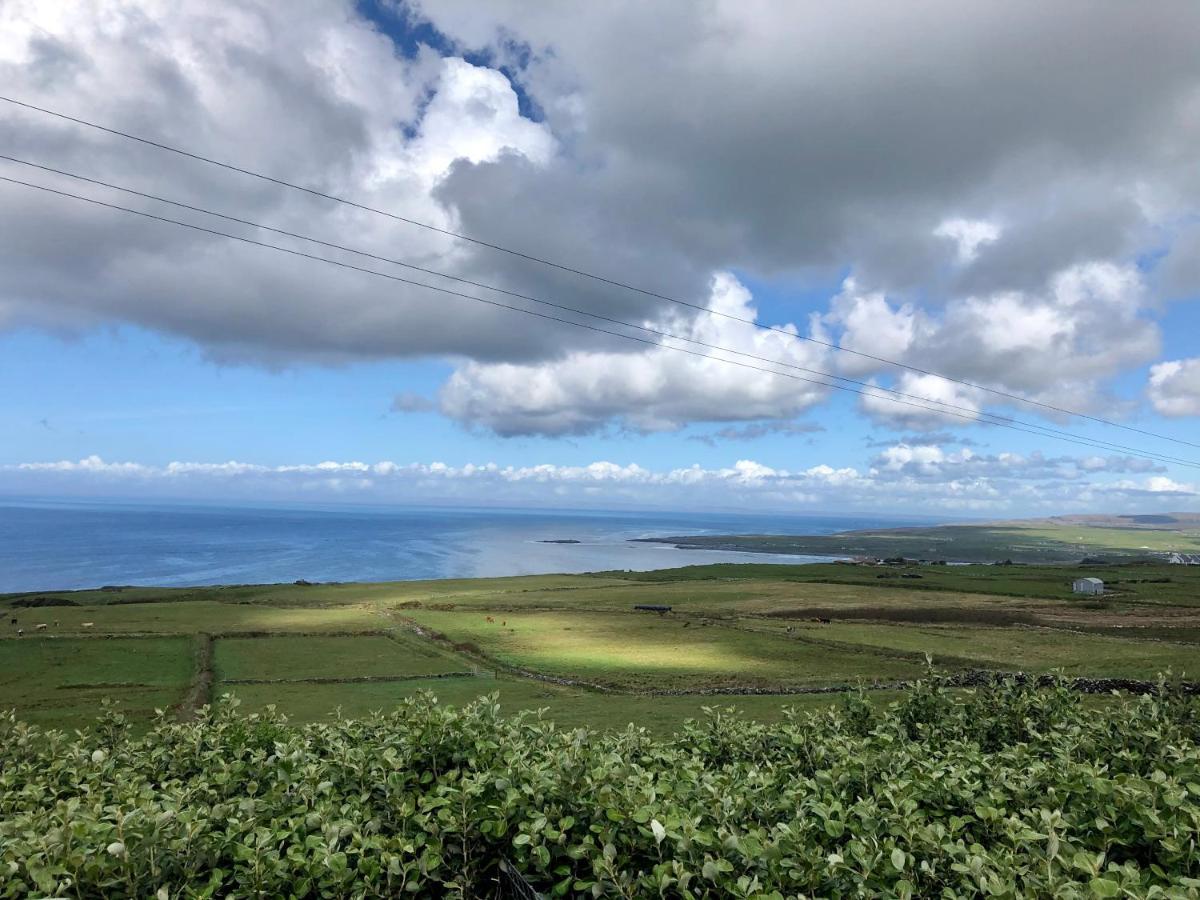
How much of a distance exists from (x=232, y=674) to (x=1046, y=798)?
4005 cm

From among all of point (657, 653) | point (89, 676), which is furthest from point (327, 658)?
point (657, 653)

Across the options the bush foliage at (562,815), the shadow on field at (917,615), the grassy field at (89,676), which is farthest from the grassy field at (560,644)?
the bush foliage at (562,815)

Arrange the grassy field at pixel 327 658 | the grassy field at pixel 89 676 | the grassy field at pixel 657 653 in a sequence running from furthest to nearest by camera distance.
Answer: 1. the grassy field at pixel 327 658
2. the grassy field at pixel 657 653
3. the grassy field at pixel 89 676

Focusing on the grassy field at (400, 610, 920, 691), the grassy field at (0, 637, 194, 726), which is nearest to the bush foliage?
the grassy field at (0, 637, 194, 726)

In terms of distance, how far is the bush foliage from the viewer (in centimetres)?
393

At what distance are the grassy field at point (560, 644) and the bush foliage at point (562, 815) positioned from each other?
18.0 feet

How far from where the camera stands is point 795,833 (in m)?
4.22

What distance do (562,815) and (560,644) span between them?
4122 centimetres

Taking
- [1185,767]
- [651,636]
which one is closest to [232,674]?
[651,636]

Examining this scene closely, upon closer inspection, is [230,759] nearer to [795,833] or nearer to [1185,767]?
[795,833]

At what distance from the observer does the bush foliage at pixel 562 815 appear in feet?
12.9

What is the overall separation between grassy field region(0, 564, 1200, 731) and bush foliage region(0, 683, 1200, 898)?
5.49 m

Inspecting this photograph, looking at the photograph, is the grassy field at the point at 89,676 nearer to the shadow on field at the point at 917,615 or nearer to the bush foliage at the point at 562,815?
the bush foliage at the point at 562,815

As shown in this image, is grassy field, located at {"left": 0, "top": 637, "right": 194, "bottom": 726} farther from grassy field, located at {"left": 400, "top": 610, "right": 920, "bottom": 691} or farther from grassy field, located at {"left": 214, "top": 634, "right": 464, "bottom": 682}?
grassy field, located at {"left": 400, "top": 610, "right": 920, "bottom": 691}
